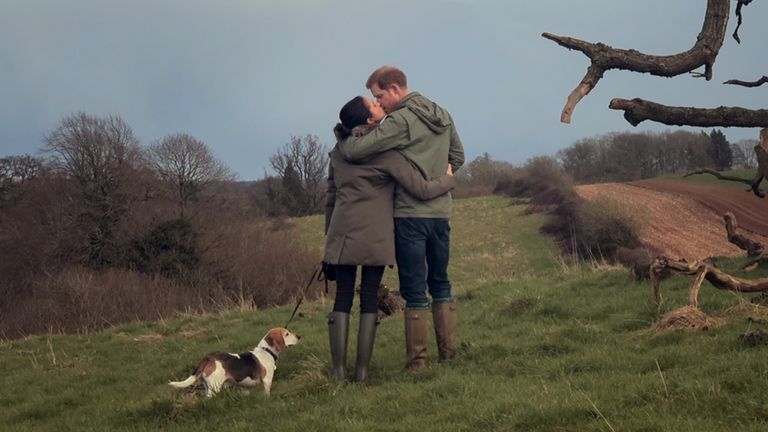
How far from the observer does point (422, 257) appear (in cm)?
532

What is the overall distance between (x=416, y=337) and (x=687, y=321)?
229cm

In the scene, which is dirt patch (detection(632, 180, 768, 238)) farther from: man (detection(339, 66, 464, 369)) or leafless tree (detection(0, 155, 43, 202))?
leafless tree (detection(0, 155, 43, 202))

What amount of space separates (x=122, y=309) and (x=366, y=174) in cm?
2514

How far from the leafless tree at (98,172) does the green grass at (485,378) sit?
27389 millimetres

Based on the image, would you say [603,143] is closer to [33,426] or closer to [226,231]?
[226,231]

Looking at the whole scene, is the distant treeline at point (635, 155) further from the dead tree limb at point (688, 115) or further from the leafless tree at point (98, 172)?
the dead tree limb at point (688, 115)

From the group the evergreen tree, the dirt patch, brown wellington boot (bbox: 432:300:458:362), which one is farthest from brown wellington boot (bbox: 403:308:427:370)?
the evergreen tree

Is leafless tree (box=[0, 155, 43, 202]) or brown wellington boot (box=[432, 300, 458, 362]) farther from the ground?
leafless tree (box=[0, 155, 43, 202])

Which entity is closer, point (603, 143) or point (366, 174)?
point (366, 174)

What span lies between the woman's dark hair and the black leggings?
41.2 inches

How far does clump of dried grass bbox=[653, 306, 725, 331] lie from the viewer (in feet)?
18.3

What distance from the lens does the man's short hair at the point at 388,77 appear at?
5422mm

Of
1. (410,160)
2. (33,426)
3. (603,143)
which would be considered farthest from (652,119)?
(603,143)

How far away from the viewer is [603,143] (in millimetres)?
71250
